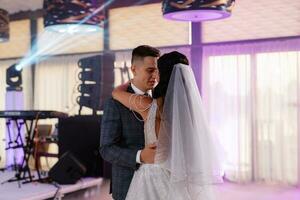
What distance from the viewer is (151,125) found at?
6.97 feet

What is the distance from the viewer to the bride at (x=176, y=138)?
2066mm

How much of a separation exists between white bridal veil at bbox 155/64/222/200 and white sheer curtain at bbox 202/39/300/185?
4.78 meters

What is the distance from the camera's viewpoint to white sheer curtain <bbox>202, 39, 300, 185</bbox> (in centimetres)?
682

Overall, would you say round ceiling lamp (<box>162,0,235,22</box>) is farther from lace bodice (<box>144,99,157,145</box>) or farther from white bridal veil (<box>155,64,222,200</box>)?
lace bodice (<box>144,99,157,145</box>)

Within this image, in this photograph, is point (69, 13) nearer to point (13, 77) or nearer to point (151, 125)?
point (151, 125)

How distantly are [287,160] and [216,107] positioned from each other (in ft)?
4.67

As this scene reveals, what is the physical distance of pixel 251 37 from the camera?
7090mm

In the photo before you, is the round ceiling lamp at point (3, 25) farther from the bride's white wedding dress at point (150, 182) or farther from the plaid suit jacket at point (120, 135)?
the bride's white wedding dress at point (150, 182)

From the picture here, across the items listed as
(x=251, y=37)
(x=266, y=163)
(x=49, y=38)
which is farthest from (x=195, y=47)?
(x=49, y=38)

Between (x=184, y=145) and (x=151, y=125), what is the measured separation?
187mm

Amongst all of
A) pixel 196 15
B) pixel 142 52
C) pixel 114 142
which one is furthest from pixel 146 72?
pixel 196 15

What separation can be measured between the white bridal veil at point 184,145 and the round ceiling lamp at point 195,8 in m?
0.72

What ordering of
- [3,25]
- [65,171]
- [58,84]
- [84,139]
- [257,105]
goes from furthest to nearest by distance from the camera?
[58,84], [257,105], [84,139], [65,171], [3,25]

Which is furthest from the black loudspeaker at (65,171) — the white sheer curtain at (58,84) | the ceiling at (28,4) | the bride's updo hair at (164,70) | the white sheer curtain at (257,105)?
the ceiling at (28,4)
